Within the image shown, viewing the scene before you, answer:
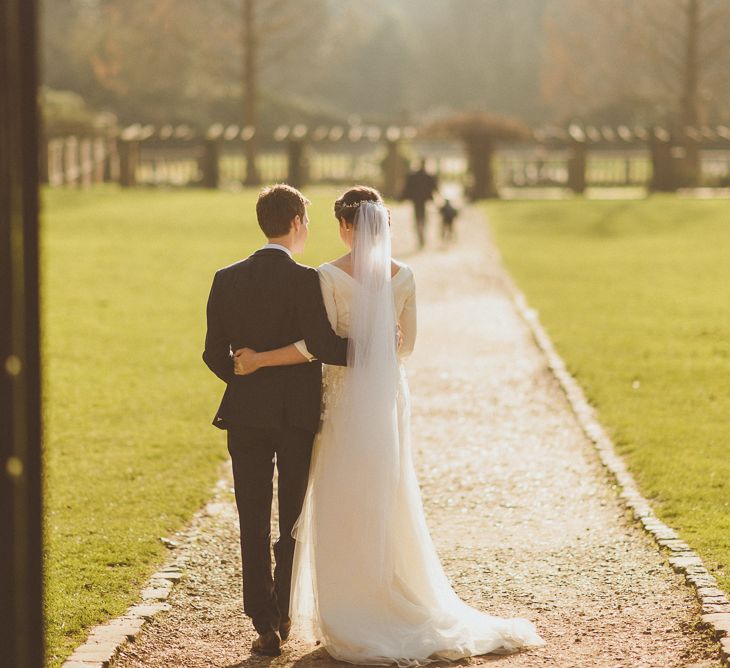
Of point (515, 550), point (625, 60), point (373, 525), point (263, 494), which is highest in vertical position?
point (625, 60)

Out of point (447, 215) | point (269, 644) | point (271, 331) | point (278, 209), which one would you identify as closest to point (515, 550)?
point (269, 644)

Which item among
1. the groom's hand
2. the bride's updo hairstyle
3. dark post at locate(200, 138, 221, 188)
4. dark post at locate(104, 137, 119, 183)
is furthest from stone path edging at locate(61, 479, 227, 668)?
dark post at locate(104, 137, 119, 183)

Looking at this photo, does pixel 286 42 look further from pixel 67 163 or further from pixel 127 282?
pixel 127 282

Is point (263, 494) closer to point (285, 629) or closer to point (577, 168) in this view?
point (285, 629)

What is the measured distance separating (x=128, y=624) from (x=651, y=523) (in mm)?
3120

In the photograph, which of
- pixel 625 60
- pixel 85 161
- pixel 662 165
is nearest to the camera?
pixel 662 165

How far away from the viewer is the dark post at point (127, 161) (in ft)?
139

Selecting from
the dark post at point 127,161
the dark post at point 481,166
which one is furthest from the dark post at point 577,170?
A: the dark post at point 127,161

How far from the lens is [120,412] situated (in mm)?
10625

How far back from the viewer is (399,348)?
5281 millimetres

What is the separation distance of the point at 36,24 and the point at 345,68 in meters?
75.9

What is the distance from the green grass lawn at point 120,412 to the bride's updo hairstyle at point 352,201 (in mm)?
2139

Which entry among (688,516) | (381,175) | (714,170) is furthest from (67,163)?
(688,516)

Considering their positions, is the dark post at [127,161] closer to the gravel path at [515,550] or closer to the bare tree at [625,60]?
the bare tree at [625,60]
